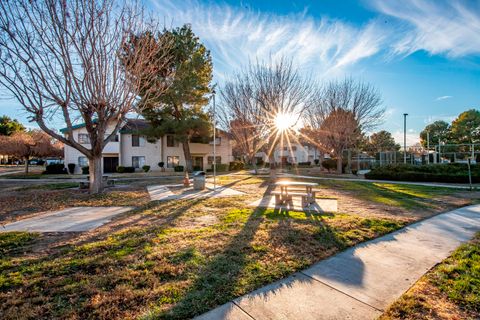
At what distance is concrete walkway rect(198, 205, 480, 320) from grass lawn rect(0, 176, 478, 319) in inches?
8.5

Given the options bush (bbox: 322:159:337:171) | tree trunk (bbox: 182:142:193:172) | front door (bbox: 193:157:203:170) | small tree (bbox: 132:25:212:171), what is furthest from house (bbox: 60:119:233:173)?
bush (bbox: 322:159:337:171)

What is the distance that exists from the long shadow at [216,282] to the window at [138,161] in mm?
27820

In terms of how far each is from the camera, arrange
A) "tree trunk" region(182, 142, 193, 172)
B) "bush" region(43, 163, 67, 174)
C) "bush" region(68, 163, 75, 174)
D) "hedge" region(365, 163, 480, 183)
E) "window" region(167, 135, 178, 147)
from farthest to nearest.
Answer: "window" region(167, 135, 178, 147), "bush" region(68, 163, 75, 174), "tree trunk" region(182, 142, 193, 172), "bush" region(43, 163, 67, 174), "hedge" region(365, 163, 480, 183)

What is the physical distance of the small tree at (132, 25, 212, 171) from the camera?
23.3 m

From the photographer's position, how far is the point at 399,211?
7449 millimetres

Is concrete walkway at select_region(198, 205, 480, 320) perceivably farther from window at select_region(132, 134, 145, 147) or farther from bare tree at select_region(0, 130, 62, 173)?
bare tree at select_region(0, 130, 62, 173)

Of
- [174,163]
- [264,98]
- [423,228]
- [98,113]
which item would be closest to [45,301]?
[423,228]

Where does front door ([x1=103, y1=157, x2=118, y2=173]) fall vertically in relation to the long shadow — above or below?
above

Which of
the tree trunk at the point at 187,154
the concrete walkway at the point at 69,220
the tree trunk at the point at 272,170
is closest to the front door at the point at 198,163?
the tree trunk at the point at 187,154

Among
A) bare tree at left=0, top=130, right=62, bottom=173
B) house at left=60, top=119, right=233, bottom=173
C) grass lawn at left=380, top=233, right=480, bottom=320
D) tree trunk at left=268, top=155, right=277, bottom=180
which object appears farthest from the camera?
house at left=60, top=119, right=233, bottom=173

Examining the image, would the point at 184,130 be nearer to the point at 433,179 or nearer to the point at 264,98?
the point at 264,98

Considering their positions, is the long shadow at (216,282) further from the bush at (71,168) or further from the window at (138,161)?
the bush at (71,168)

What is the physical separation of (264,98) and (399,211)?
40.6 ft

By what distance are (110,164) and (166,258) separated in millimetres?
29891
